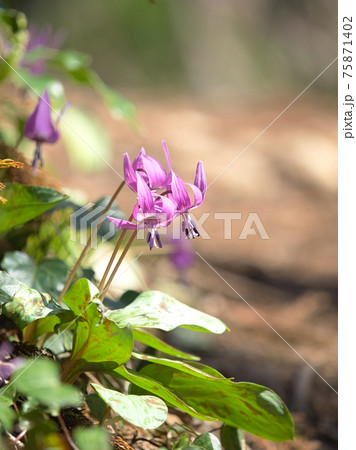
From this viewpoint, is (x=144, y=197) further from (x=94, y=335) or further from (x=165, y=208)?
(x=94, y=335)

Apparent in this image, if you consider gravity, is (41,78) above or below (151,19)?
below

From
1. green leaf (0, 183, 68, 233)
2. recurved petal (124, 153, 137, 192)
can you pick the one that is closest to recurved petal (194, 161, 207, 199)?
recurved petal (124, 153, 137, 192)

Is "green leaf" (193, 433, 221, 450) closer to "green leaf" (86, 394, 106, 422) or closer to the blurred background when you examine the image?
"green leaf" (86, 394, 106, 422)

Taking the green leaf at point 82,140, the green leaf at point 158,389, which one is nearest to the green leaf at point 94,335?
the green leaf at point 158,389

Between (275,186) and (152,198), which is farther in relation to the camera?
(275,186)

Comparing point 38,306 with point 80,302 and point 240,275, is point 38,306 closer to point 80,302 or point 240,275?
point 80,302
